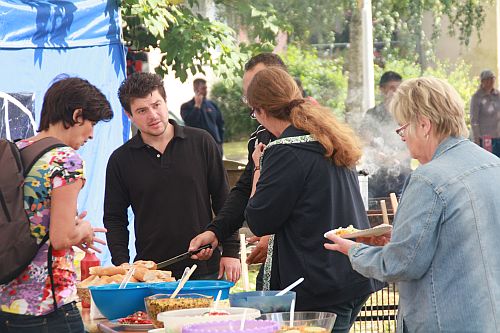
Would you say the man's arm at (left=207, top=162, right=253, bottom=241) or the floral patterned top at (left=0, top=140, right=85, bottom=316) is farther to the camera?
the man's arm at (left=207, top=162, right=253, bottom=241)

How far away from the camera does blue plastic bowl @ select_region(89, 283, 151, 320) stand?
4246mm

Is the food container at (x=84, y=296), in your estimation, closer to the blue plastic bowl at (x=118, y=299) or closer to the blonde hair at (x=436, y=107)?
the blue plastic bowl at (x=118, y=299)

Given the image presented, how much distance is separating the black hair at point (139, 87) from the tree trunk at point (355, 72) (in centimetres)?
1494

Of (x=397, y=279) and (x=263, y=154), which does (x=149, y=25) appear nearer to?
(x=263, y=154)

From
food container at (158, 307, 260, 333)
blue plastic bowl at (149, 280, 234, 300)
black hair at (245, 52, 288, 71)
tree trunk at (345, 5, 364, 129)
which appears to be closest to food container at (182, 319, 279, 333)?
food container at (158, 307, 260, 333)

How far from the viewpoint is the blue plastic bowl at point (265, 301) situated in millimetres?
3771

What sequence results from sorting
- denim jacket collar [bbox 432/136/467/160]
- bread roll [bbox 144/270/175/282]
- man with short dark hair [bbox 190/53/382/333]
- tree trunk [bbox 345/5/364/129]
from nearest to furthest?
denim jacket collar [bbox 432/136/467/160]
bread roll [bbox 144/270/175/282]
man with short dark hair [bbox 190/53/382/333]
tree trunk [bbox 345/5/364/129]

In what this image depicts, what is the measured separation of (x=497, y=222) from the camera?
11.8 ft

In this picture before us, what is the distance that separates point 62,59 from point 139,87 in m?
3.18

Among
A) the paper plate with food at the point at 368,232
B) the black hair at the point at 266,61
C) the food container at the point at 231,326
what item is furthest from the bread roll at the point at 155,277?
the black hair at the point at 266,61

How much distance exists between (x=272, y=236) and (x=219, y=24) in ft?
22.4

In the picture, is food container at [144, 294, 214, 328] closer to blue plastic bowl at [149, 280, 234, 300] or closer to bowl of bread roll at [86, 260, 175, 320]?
blue plastic bowl at [149, 280, 234, 300]

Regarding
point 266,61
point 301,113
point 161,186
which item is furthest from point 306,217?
point 266,61

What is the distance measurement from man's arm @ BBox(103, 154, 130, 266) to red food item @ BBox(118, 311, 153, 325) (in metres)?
1.19
